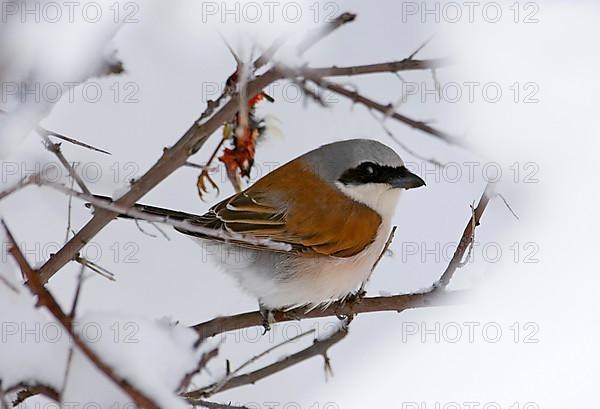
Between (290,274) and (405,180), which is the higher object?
(405,180)

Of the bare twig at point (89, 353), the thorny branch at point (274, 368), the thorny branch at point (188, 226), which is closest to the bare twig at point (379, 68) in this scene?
the thorny branch at point (188, 226)

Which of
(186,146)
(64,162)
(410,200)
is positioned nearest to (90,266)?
(64,162)

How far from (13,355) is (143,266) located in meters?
1.77

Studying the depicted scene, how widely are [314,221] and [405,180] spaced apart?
0.91 ft

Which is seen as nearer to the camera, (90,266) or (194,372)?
(194,372)

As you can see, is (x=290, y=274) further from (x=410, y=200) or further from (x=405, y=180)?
(x=410, y=200)

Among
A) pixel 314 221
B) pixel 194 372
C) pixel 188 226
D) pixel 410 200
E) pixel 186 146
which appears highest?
pixel 410 200

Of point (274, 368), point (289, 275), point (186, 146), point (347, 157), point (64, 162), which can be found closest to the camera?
point (186, 146)

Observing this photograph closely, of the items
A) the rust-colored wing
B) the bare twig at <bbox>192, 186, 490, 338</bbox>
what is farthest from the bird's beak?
the bare twig at <bbox>192, 186, 490, 338</bbox>

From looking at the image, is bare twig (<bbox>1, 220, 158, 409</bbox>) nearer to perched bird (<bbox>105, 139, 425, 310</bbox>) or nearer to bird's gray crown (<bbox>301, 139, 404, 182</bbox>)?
perched bird (<bbox>105, 139, 425, 310</bbox>)

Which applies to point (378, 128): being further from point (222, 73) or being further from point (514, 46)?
point (514, 46)

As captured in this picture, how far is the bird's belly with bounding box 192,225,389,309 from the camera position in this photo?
87.4 inches

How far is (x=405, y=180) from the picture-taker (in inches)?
89.8

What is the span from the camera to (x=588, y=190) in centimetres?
345
